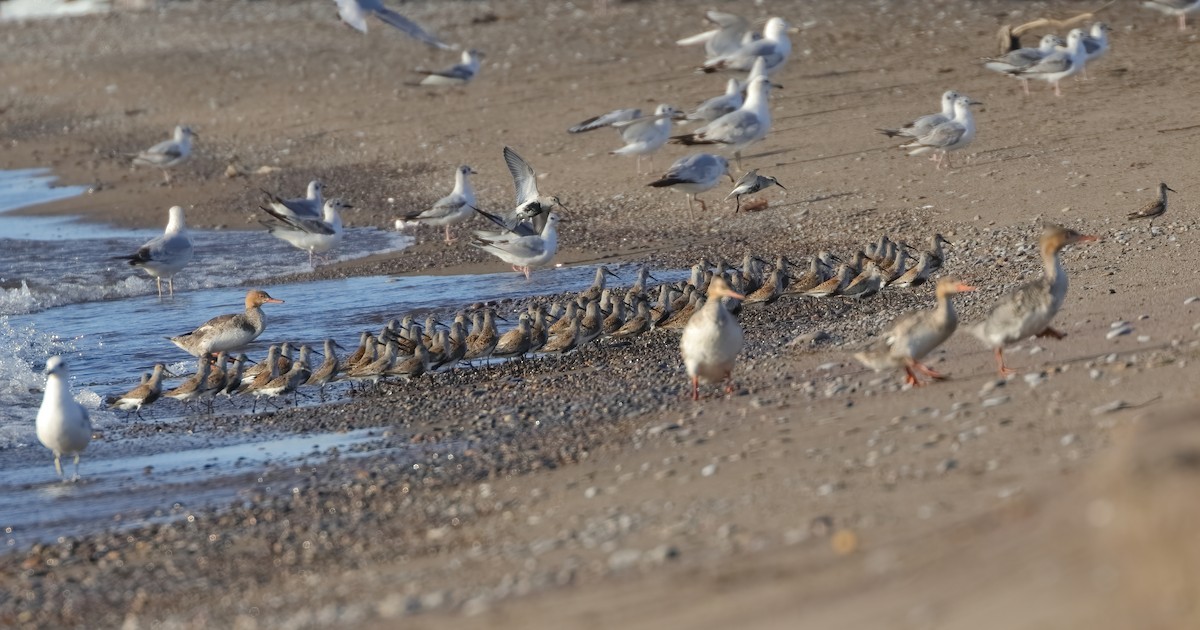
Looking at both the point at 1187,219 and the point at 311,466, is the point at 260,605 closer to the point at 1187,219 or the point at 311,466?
the point at 311,466

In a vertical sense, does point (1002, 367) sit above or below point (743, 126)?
above

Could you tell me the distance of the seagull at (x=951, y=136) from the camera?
54.9 ft

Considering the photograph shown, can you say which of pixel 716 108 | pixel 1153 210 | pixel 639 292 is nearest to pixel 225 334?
pixel 639 292

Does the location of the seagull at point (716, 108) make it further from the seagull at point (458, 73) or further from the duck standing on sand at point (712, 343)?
the duck standing on sand at point (712, 343)

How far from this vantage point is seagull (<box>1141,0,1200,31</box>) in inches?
930

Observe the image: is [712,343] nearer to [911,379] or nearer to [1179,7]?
[911,379]

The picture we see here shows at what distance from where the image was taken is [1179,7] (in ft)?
77.7

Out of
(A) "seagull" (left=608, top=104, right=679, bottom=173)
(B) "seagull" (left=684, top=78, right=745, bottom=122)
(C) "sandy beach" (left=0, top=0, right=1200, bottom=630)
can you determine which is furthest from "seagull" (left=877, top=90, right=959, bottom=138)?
(B) "seagull" (left=684, top=78, right=745, bottom=122)

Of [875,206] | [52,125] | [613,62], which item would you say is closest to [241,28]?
[52,125]

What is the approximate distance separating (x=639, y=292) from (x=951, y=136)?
17.0ft

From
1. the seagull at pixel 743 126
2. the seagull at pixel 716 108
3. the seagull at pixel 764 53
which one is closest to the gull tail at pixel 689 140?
the seagull at pixel 743 126

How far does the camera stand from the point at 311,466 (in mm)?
9023

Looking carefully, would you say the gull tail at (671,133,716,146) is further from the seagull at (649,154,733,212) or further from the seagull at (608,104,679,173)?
the seagull at (649,154,733,212)

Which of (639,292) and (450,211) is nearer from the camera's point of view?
(639,292)
